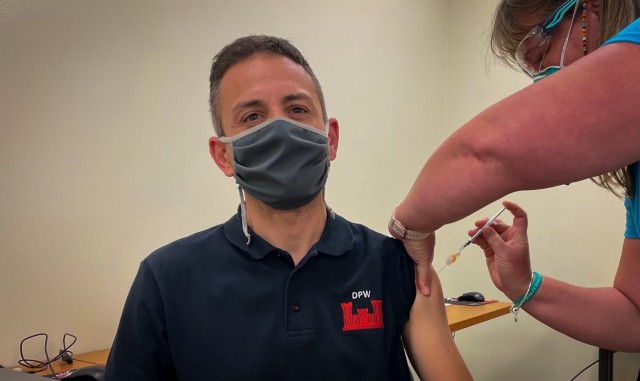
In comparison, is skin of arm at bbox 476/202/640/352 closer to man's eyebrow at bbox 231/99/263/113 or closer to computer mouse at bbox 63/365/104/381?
man's eyebrow at bbox 231/99/263/113

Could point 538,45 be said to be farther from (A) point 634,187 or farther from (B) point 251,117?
(B) point 251,117

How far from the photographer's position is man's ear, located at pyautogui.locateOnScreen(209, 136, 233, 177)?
134 cm

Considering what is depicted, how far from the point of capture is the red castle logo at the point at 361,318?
1198 mm

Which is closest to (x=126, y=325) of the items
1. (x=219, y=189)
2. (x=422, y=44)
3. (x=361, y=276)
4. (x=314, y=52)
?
(x=361, y=276)

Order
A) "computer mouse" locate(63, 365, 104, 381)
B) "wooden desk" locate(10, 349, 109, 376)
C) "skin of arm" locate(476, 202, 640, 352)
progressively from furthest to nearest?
"wooden desk" locate(10, 349, 109, 376), "computer mouse" locate(63, 365, 104, 381), "skin of arm" locate(476, 202, 640, 352)

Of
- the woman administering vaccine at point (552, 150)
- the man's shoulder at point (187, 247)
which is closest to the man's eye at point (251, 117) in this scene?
the man's shoulder at point (187, 247)

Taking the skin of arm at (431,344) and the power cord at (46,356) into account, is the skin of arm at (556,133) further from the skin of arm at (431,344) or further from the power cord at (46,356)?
the power cord at (46,356)

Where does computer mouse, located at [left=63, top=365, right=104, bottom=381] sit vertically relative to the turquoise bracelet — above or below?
below

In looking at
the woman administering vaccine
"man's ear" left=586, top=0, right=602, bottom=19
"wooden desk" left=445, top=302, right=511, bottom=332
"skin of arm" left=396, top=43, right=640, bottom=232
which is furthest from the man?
"wooden desk" left=445, top=302, right=511, bottom=332

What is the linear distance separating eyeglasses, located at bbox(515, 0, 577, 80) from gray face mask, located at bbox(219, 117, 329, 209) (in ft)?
1.70

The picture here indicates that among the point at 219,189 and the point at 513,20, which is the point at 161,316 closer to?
the point at 513,20

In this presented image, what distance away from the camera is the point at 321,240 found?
1301 millimetres

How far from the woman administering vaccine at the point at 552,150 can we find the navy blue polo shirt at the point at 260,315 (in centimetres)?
16

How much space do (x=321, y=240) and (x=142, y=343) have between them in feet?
1.54
